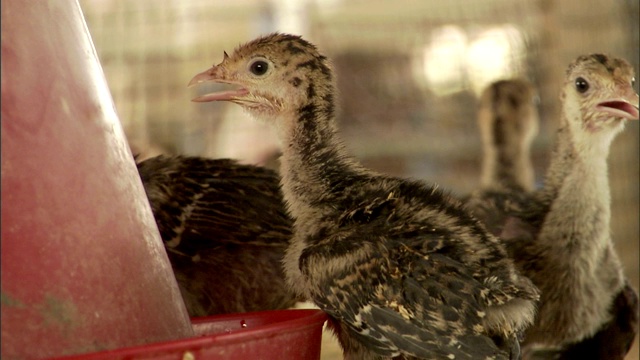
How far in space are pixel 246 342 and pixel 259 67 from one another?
815 millimetres

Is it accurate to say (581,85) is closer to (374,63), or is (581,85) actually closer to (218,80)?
(218,80)

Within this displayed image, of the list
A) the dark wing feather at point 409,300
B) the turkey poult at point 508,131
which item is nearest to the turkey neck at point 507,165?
the turkey poult at point 508,131

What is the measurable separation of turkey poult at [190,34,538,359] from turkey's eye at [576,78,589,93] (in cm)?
83

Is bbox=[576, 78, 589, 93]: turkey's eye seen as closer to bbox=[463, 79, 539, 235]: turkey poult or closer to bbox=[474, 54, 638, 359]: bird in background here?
bbox=[474, 54, 638, 359]: bird in background

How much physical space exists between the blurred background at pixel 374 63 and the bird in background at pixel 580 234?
2022 mm

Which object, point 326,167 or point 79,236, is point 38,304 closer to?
point 79,236

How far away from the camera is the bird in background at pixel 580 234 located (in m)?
2.08

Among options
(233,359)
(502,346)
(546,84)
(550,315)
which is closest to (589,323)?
(550,315)

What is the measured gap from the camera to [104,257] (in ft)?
3.61

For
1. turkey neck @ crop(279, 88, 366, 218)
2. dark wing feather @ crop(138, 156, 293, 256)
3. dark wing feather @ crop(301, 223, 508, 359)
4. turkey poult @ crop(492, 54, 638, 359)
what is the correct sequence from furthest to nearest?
turkey poult @ crop(492, 54, 638, 359) → dark wing feather @ crop(138, 156, 293, 256) → turkey neck @ crop(279, 88, 366, 218) → dark wing feather @ crop(301, 223, 508, 359)

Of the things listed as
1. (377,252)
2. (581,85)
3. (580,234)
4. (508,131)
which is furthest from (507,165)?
(377,252)

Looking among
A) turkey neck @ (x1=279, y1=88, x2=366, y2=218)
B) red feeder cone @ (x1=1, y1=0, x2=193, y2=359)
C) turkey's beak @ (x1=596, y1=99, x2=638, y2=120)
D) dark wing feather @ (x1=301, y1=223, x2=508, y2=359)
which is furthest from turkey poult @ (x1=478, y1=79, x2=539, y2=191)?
red feeder cone @ (x1=1, y1=0, x2=193, y2=359)

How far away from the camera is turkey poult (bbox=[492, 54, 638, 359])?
2.08 m

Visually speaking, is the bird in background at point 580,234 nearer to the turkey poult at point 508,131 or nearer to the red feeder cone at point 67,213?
the turkey poult at point 508,131
